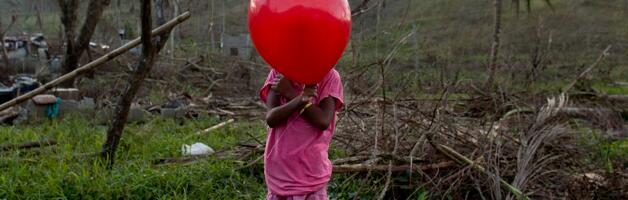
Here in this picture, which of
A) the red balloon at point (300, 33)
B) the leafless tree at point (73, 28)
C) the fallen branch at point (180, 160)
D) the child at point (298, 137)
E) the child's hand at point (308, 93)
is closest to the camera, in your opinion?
the red balloon at point (300, 33)

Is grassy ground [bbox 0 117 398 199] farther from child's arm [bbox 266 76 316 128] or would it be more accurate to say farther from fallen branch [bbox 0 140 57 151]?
child's arm [bbox 266 76 316 128]

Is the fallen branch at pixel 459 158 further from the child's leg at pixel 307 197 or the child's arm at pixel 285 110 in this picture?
the child's arm at pixel 285 110

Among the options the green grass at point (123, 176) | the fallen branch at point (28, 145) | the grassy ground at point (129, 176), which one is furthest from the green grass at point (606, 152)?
the fallen branch at point (28, 145)

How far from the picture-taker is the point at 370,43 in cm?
697

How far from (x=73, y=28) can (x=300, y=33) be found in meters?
9.52

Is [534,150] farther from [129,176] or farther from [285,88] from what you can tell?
[129,176]

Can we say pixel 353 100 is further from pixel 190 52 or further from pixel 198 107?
pixel 190 52

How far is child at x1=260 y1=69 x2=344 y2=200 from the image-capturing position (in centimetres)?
244

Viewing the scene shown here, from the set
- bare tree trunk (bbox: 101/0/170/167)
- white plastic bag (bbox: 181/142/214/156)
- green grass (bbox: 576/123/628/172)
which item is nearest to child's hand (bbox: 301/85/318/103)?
bare tree trunk (bbox: 101/0/170/167)

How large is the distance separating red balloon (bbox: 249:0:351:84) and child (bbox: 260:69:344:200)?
0.61 feet

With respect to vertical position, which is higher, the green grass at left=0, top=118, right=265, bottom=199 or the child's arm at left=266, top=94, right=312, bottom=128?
the child's arm at left=266, top=94, right=312, bottom=128

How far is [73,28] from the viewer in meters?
10.6

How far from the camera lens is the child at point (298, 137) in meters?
2.44

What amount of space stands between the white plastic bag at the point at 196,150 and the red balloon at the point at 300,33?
10.8ft
